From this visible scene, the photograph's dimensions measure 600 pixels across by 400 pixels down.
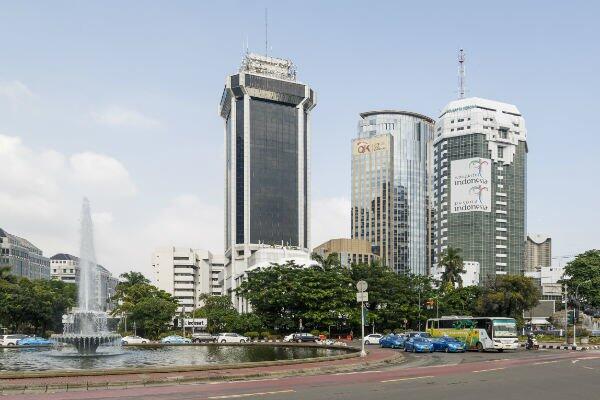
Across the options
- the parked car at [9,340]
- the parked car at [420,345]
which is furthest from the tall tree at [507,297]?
the parked car at [9,340]

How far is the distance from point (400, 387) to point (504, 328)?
3409 centimetres

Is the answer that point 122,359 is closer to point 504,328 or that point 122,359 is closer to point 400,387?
point 400,387

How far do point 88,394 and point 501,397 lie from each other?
549 inches

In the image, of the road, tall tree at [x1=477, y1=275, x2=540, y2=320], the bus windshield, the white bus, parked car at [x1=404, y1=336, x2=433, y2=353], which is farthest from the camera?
tall tree at [x1=477, y1=275, x2=540, y2=320]

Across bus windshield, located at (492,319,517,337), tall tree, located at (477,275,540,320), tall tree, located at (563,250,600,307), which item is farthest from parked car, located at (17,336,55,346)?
tall tree, located at (563,250,600,307)

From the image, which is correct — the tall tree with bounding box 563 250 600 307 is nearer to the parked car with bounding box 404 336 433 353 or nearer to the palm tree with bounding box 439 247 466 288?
the palm tree with bounding box 439 247 466 288

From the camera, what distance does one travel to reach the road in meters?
21.8

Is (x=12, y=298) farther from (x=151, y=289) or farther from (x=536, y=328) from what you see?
(x=536, y=328)

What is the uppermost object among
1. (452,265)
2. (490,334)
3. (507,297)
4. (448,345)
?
(452,265)

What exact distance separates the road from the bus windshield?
21629 millimetres

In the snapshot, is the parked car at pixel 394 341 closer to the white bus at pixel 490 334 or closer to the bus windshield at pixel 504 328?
the white bus at pixel 490 334

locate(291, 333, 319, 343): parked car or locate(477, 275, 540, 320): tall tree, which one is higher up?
locate(477, 275, 540, 320): tall tree

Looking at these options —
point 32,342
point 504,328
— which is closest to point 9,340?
point 32,342

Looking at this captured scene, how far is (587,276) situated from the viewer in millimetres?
125500
